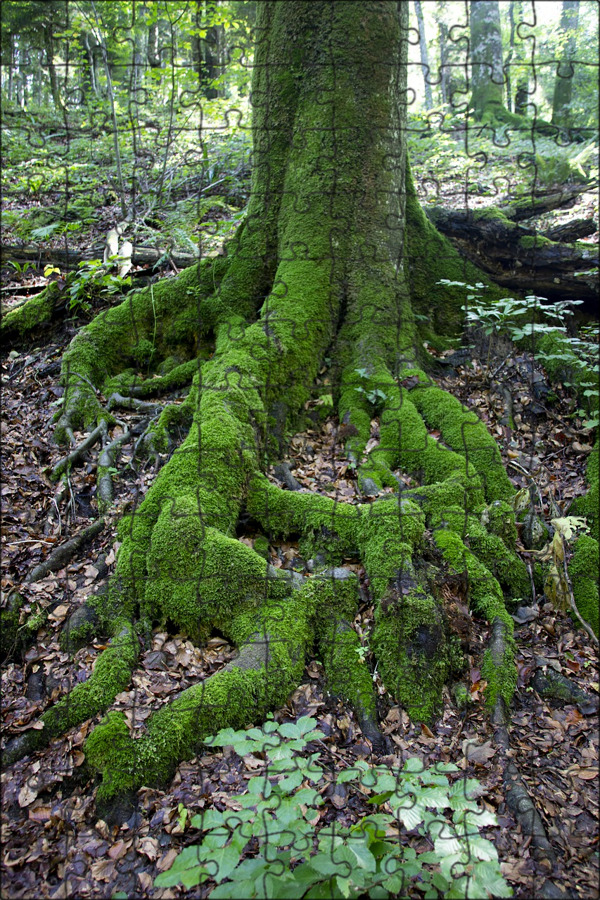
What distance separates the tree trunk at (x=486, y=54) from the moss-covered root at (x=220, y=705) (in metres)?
12.8

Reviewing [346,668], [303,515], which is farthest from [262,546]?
[346,668]

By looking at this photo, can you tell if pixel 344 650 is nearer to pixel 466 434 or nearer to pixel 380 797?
pixel 380 797

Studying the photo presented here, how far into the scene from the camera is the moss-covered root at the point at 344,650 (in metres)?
3.27

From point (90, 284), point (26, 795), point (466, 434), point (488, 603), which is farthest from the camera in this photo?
point (90, 284)

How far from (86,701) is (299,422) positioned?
2962 millimetres

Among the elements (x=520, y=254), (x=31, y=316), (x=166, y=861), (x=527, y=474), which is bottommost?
(x=166, y=861)

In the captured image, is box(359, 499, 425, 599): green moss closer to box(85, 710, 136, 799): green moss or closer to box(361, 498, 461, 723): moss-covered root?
box(361, 498, 461, 723): moss-covered root

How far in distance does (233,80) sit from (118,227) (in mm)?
4294

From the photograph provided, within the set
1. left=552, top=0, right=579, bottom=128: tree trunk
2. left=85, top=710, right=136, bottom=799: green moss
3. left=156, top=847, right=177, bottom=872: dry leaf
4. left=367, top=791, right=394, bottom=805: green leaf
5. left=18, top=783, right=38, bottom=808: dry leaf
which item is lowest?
left=156, top=847, right=177, bottom=872: dry leaf

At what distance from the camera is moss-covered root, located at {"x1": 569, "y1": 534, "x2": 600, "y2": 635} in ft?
12.6

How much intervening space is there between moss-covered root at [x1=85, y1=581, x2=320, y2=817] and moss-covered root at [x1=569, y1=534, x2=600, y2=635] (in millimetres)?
Answer: 1967

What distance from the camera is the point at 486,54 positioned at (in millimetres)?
13242

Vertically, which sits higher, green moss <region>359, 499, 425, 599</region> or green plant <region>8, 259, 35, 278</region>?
green plant <region>8, 259, 35, 278</region>

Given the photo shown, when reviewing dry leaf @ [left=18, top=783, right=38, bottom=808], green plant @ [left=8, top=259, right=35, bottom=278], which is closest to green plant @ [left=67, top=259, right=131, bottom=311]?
green plant @ [left=8, top=259, right=35, bottom=278]
